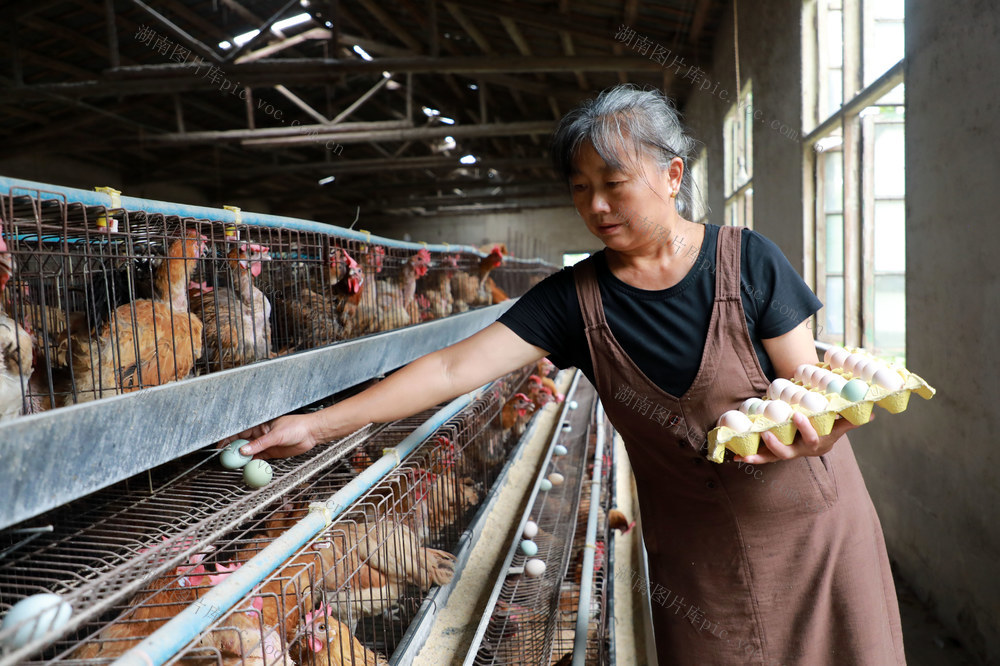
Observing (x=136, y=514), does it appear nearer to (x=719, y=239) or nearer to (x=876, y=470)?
(x=719, y=239)

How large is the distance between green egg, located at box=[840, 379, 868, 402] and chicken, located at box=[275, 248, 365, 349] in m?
1.76

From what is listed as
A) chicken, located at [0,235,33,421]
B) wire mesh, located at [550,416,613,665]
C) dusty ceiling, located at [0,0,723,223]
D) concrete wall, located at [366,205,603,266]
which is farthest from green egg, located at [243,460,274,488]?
concrete wall, located at [366,205,603,266]

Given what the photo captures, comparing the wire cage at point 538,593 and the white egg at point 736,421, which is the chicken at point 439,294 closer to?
the wire cage at point 538,593

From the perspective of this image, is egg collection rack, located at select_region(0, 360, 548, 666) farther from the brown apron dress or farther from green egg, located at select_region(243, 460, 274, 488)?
the brown apron dress

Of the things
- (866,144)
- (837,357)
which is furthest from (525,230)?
(837,357)

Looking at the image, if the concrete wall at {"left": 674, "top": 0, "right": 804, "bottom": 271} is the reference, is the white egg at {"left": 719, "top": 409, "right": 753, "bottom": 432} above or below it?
below

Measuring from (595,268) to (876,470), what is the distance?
2993mm

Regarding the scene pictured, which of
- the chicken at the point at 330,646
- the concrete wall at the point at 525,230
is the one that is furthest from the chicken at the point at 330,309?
the concrete wall at the point at 525,230

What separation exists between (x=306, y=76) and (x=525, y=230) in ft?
39.1

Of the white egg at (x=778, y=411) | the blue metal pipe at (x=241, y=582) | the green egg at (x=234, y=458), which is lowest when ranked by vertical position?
the blue metal pipe at (x=241, y=582)

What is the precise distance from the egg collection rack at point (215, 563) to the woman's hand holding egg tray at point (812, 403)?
89 cm

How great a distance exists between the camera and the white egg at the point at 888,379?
1312 millimetres

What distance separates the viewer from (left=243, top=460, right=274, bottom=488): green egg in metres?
1.45

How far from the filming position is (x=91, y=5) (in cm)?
604
